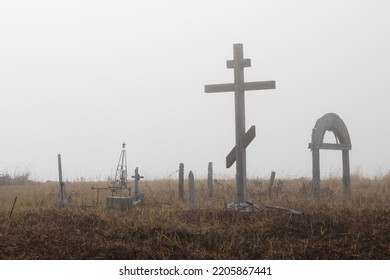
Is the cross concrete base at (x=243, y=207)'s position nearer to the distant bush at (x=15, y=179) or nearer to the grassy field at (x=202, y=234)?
the grassy field at (x=202, y=234)

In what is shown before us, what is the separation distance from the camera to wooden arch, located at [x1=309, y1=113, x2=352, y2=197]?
566 inches

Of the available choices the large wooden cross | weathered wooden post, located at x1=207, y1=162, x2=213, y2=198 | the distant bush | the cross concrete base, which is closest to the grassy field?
the cross concrete base

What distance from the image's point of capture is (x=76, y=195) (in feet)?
55.9

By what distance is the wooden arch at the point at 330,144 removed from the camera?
14.4 metres

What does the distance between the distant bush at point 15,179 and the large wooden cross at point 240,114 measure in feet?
53.1

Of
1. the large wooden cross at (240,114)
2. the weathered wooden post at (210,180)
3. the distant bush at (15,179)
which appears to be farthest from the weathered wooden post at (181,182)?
the distant bush at (15,179)

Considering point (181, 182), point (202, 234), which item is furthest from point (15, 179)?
point (202, 234)

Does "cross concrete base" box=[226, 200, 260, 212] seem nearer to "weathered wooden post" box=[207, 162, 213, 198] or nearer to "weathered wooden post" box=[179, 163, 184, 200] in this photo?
"weathered wooden post" box=[179, 163, 184, 200]

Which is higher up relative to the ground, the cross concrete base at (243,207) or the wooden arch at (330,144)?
the wooden arch at (330,144)

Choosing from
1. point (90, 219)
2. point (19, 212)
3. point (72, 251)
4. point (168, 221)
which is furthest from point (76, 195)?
point (72, 251)

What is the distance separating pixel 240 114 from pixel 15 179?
17.3m

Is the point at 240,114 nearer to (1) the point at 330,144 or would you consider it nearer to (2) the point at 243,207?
(2) the point at 243,207

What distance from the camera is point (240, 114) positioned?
11883 millimetres
